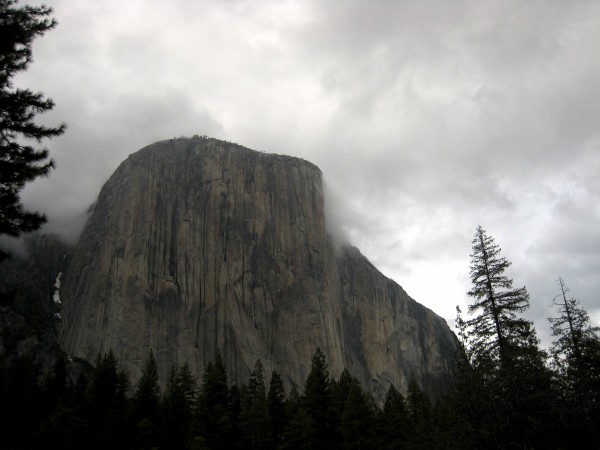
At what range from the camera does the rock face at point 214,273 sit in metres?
99.2

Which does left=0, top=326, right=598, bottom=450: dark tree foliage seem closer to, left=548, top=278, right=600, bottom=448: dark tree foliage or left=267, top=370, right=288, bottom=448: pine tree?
left=267, top=370, right=288, bottom=448: pine tree

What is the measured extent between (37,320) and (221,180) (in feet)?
142

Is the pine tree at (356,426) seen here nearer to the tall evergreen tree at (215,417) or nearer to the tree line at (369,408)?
the tree line at (369,408)

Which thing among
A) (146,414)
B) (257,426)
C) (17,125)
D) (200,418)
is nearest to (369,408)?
(257,426)

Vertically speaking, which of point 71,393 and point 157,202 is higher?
point 157,202

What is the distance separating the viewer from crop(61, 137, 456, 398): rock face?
99.2 m

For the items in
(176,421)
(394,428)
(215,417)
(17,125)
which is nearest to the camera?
(17,125)

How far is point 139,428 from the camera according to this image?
50.6 meters

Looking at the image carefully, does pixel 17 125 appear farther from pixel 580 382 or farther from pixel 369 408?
pixel 369 408

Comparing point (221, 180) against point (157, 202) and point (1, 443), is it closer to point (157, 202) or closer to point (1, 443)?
point (157, 202)

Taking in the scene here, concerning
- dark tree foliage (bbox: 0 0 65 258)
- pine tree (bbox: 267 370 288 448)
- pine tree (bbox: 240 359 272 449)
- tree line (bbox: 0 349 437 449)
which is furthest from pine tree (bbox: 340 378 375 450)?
dark tree foliage (bbox: 0 0 65 258)

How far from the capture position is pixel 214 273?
4232 inches

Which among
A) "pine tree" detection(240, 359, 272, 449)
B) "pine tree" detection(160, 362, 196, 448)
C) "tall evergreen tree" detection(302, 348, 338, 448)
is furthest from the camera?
"pine tree" detection(160, 362, 196, 448)

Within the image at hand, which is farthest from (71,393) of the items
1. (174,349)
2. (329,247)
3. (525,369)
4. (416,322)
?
(416,322)
